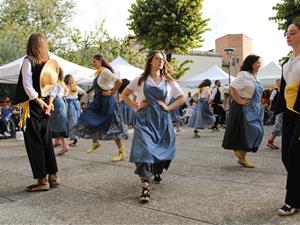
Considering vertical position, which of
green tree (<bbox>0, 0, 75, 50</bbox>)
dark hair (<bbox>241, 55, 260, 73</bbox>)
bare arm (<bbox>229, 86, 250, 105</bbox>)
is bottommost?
bare arm (<bbox>229, 86, 250, 105</bbox>)

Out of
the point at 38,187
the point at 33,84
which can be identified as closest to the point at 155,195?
the point at 38,187

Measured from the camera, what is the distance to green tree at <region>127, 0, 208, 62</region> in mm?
23984

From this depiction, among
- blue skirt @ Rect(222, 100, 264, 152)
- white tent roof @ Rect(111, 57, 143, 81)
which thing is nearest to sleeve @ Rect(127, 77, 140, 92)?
blue skirt @ Rect(222, 100, 264, 152)

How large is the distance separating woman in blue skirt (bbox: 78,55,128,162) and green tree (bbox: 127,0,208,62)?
55.2 feet

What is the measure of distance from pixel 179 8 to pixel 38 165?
20.8m

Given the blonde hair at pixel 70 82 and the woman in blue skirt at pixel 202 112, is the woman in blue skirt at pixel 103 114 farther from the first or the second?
the woman in blue skirt at pixel 202 112

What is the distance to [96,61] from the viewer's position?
24.0ft

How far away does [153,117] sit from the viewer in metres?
4.61

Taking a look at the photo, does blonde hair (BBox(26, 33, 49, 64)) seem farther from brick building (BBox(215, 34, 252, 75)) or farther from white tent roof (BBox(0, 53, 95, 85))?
brick building (BBox(215, 34, 252, 75))

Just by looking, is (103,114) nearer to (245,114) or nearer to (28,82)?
(245,114)

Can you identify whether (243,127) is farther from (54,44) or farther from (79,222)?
(54,44)

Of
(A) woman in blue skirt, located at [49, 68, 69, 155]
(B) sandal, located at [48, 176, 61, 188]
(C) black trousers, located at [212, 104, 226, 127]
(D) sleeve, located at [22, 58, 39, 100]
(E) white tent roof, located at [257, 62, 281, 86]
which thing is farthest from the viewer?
(E) white tent roof, located at [257, 62, 281, 86]

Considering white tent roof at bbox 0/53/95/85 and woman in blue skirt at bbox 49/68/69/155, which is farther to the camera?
white tent roof at bbox 0/53/95/85

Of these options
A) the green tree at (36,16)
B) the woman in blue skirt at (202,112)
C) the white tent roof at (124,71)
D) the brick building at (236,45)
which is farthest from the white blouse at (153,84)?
the brick building at (236,45)
